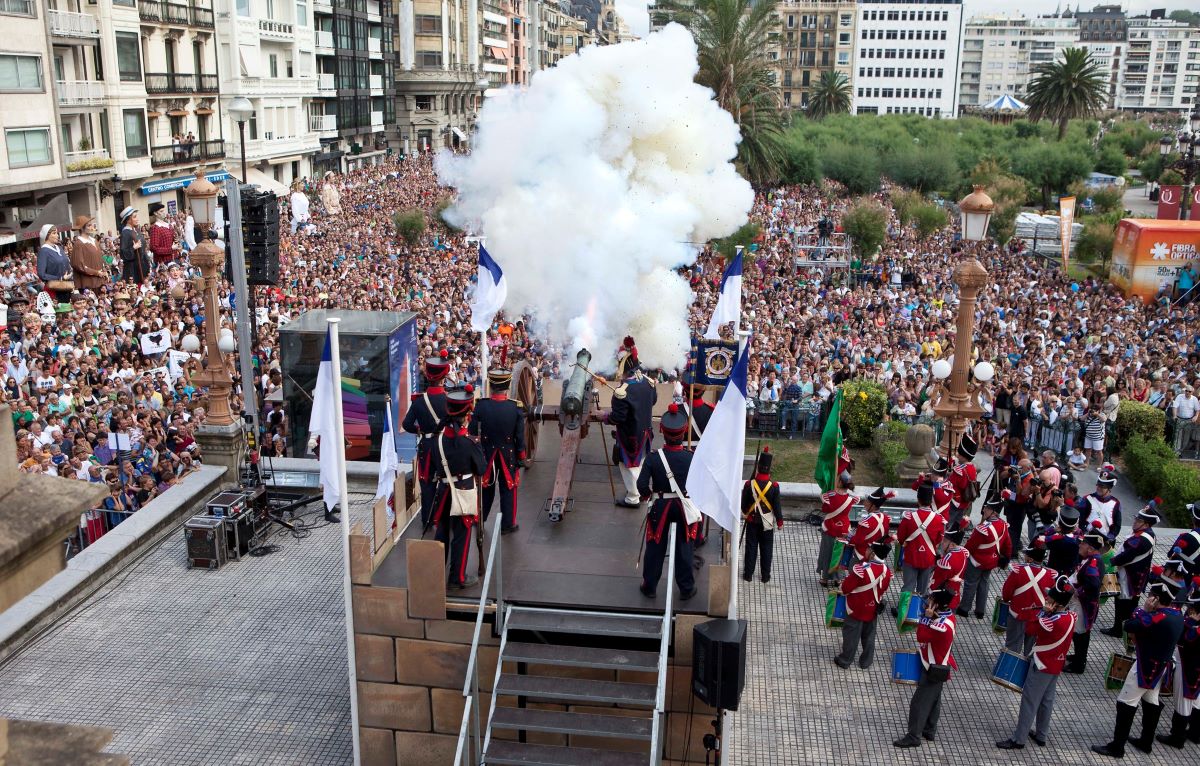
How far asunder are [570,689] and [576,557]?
1729 mm

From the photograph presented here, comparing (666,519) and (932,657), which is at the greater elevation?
(666,519)

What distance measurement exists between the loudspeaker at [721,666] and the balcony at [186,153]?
129 ft

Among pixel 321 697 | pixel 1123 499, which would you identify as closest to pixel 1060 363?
pixel 1123 499

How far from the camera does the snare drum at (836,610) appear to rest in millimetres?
11062

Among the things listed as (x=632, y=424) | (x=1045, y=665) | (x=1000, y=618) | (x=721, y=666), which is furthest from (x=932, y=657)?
(x=632, y=424)

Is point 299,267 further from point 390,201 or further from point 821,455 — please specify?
point 821,455

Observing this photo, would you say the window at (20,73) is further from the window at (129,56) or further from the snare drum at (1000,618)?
the snare drum at (1000,618)

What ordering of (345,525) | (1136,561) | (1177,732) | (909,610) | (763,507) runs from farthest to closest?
(763,507)
(909,610)
(1136,561)
(1177,732)
(345,525)

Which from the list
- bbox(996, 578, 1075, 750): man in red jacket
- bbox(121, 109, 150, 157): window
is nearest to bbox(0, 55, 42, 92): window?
bbox(121, 109, 150, 157): window

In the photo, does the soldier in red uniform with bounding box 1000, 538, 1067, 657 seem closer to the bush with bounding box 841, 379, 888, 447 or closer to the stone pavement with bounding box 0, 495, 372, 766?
the stone pavement with bounding box 0, 495, 372, 766

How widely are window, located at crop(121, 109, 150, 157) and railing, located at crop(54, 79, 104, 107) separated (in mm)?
1694

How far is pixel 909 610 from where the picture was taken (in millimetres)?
11086

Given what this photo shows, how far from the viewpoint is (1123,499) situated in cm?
→ 1655

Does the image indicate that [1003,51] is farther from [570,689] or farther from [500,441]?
[570,689]
